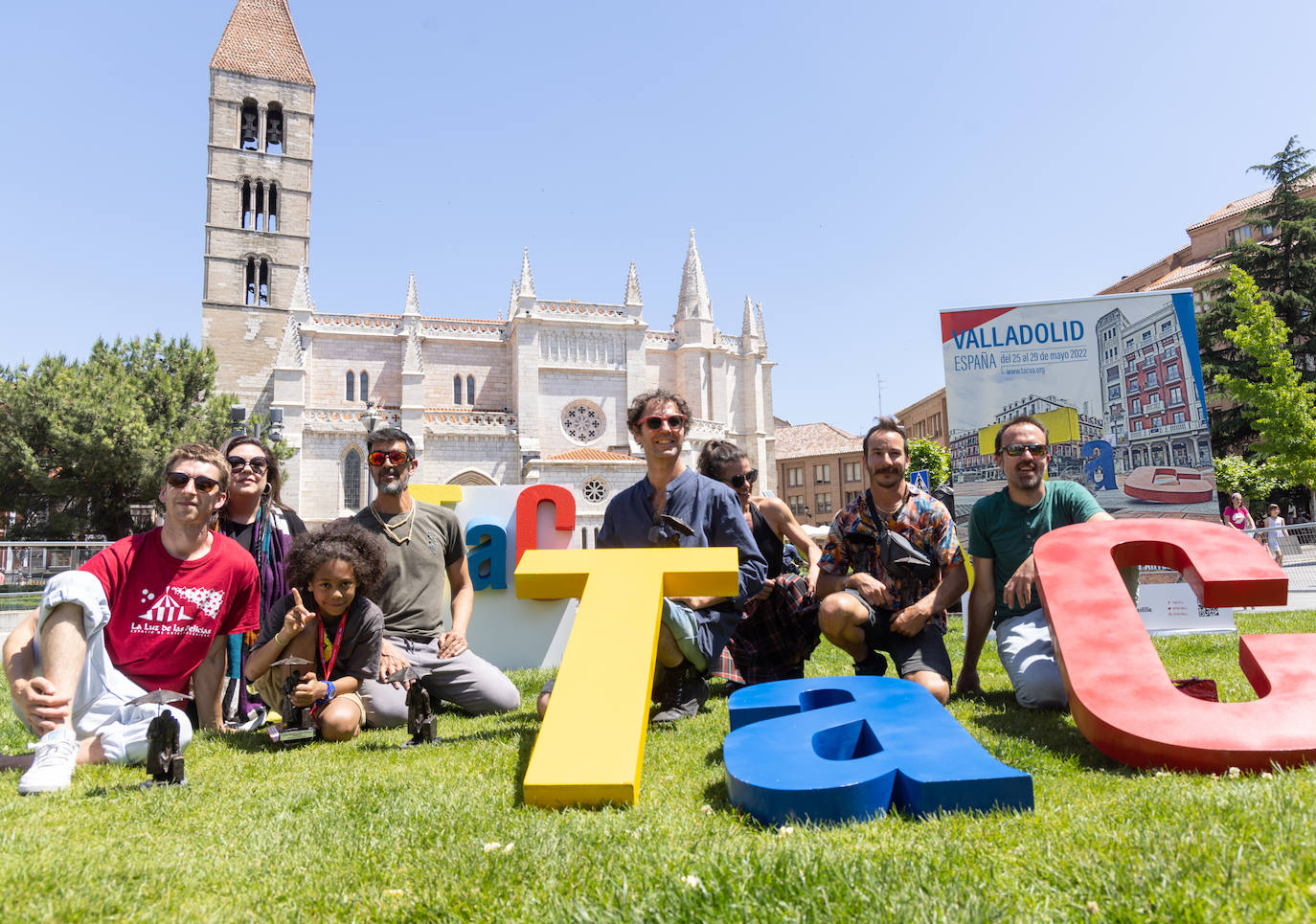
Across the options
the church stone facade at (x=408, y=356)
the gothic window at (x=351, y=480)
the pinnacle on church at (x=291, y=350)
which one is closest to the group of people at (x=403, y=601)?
the church stone facade at (x=408, y=356)

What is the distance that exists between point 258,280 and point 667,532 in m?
45.3

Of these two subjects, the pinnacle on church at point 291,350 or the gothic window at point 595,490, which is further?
the pinnacle on church at point 291,350

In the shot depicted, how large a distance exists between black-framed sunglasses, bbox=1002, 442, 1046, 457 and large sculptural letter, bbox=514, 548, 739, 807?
2300 mm

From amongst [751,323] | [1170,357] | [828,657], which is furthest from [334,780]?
[751,323]

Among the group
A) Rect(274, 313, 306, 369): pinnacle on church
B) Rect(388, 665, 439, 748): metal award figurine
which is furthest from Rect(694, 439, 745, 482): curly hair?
Rect(274, 313, 306, 369): pinnacle on church

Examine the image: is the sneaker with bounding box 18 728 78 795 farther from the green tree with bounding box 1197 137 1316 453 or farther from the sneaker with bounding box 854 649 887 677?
the green tree with bounding box 1197 137 1316 453

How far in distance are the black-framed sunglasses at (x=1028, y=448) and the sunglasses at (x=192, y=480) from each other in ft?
15.4

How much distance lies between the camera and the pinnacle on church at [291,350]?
37438mm

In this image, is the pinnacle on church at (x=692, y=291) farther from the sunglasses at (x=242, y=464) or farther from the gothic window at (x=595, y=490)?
the sunglasses at (x=242, y=464)

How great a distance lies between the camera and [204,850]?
2582mm

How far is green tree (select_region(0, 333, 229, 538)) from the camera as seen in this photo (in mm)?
27344

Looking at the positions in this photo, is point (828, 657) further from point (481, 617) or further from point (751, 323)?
point (751, 323)

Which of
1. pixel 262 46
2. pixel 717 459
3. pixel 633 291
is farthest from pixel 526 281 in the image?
pixel 717 459

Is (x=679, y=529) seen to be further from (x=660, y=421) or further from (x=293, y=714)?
(x=293, y=714)
